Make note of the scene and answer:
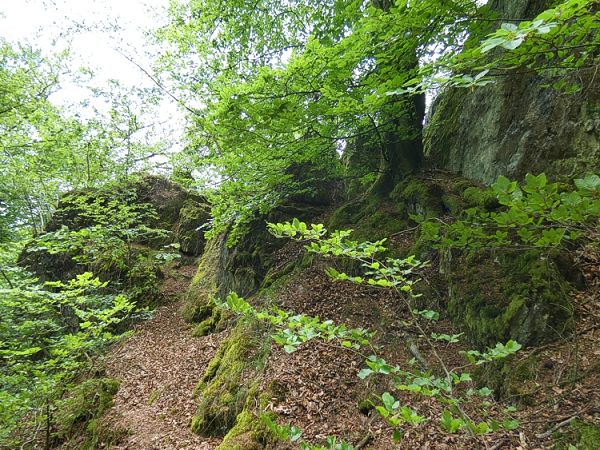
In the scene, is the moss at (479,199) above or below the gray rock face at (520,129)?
below

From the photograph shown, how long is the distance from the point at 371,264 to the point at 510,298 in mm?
2744

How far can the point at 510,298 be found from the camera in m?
3.66

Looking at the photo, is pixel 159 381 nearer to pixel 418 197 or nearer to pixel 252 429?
pixel 252 429

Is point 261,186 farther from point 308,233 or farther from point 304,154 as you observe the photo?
point 308,233

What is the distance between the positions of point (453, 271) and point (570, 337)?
1.55 meters

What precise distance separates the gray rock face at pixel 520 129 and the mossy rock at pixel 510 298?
146 centimetres

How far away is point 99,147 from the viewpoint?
38.9ft

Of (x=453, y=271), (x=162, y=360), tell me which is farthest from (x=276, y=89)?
(x=162, y=360)

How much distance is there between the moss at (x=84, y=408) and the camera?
6.06 m

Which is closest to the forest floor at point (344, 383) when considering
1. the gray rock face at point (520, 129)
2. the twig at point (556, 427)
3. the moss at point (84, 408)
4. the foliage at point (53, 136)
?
the twig at point (556, 427)

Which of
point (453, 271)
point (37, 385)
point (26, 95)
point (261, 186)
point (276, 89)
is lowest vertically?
point (37, 385)

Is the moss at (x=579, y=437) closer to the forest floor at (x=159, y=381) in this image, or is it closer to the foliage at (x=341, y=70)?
the foliage at (x=341, y=70)

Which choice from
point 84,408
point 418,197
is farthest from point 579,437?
point 84,408

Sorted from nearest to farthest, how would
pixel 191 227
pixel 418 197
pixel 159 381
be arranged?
pixel 418 197, pixel 159 381, pixel 191 227
